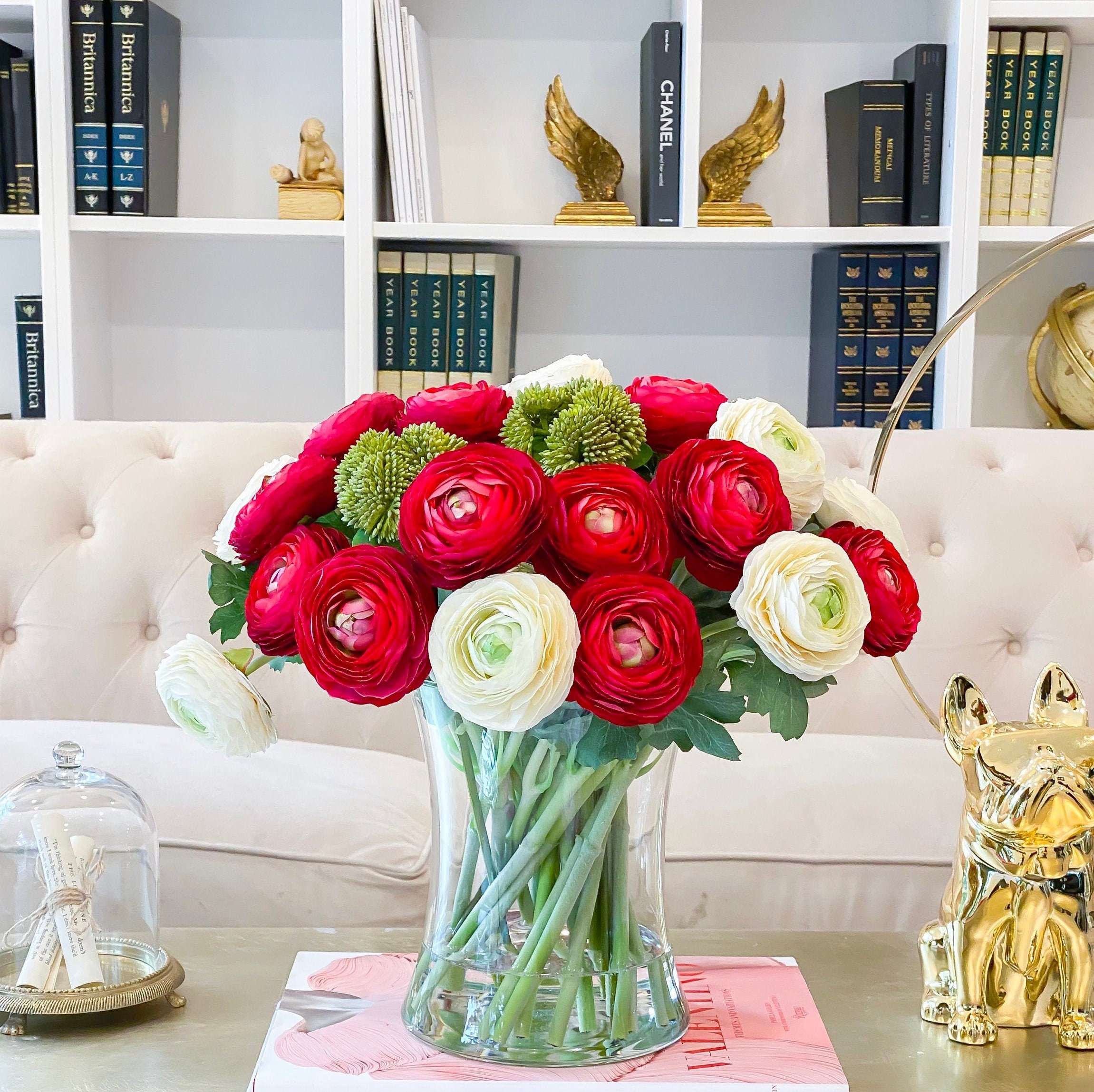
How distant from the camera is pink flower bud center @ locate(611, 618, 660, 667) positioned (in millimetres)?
527

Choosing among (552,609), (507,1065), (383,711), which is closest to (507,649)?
(552,609)

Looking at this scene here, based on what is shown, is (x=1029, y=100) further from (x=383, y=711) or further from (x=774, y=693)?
(x=774, y=693)

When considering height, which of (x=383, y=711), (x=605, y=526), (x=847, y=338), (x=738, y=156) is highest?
(x=738, y=156)

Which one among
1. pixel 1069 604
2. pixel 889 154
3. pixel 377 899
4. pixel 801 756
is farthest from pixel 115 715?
pixel 889 154

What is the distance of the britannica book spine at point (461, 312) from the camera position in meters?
2.16

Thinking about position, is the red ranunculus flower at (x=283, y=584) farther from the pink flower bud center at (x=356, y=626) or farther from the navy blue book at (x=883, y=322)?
the navy blue book at (x=883, y=322)

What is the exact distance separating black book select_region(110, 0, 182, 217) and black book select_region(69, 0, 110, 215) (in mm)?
12

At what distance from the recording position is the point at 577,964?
625 millimetres

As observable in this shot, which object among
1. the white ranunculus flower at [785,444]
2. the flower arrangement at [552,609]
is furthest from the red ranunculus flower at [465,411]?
the white ranunculus flower at [785,444]

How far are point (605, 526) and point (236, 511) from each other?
20 centimetres

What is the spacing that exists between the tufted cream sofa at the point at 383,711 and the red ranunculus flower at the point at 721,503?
2.25 feet

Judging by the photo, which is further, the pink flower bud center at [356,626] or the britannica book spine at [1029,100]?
the britannica book spine at [1029,100]

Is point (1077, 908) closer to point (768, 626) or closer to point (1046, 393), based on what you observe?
point (768, 626)

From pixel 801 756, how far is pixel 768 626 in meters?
0.83
